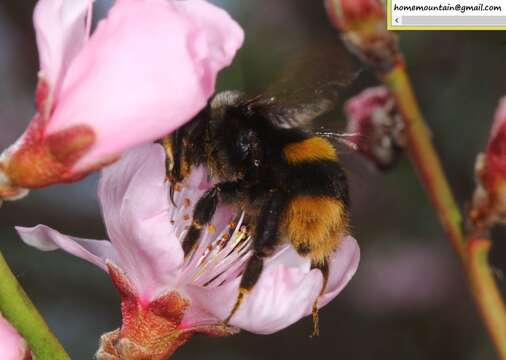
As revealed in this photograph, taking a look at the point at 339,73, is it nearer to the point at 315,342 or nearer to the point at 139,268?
the point at 139,268

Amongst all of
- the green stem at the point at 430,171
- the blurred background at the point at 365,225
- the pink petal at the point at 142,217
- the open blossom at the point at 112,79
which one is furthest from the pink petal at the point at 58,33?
the blurred background at the point at 365,225

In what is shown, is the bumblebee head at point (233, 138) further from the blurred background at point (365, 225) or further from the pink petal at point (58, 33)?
the blurred background at point (365, 225)

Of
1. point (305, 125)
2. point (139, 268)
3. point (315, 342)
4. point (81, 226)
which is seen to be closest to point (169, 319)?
point (139, 268)

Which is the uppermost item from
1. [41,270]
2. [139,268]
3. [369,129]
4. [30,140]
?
[30,140]

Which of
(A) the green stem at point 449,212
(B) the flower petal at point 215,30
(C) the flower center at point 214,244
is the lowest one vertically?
(A) the green stem at point 449,212

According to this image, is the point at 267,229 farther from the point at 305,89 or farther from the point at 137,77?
the point at 137,77

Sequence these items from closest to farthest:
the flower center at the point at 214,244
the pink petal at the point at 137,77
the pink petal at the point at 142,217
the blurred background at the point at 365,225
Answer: the pink petal at the point at 137,77 → the pink petal at the point at 142,217 → the flower center at the point at 214,244 → the blurred background at the point at 365,225
